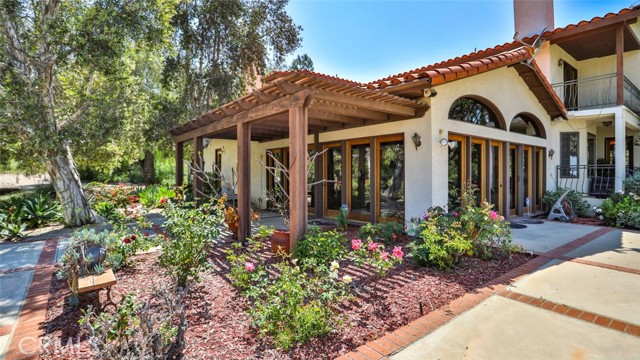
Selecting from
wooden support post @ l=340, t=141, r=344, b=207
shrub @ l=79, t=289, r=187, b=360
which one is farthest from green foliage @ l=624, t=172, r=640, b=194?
shrub @ l=79, t=289, r=187, b=360

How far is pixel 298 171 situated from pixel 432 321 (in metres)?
3.00

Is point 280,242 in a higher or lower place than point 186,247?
lower

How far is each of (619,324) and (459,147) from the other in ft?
17.7

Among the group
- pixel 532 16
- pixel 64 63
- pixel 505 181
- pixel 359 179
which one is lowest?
pixel 505 181

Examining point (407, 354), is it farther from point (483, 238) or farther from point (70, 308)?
point (70, 308)

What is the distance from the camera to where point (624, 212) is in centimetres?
842

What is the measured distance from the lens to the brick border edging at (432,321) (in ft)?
9.30

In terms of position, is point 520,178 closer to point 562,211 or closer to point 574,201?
point 562,211

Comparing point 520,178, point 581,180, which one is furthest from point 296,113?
point 581,180

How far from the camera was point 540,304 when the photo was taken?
3740 millimetres

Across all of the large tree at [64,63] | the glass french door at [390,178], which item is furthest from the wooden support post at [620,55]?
the large tree at [64,63]

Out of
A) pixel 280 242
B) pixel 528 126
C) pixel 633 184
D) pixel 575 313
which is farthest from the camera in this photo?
pixel 528 126

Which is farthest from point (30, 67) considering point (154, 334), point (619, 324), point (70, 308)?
point (619, 324)

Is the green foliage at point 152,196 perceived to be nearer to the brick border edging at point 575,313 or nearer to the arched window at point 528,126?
the brick border edging at point 575,313
